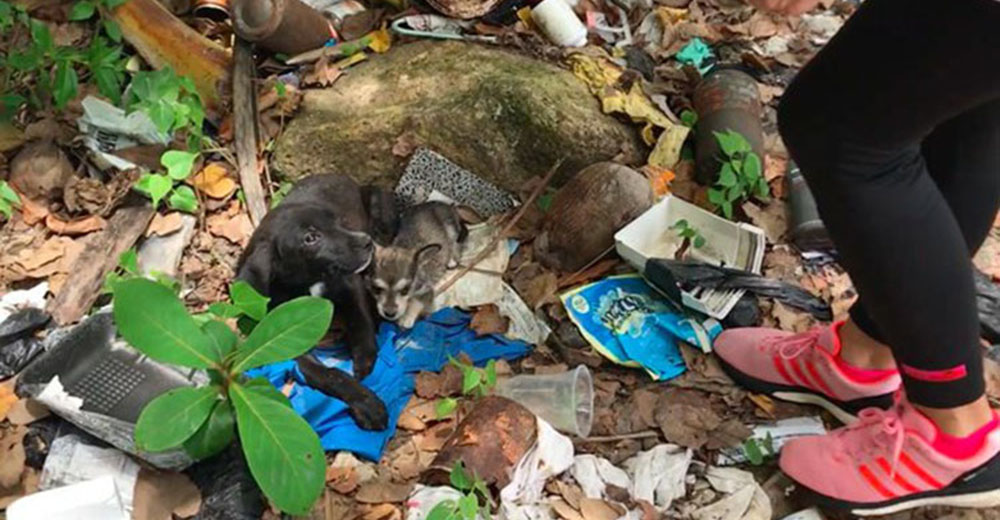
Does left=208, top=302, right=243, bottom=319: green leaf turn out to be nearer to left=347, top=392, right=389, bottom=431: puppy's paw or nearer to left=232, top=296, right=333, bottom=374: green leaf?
left=232, top=296, right=333, bottom=374: green leaf

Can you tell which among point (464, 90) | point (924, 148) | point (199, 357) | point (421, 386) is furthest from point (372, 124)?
point (924, 148)

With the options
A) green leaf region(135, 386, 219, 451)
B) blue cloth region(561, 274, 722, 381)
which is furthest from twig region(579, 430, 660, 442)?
green leaf region(135, 386, 219, 451)

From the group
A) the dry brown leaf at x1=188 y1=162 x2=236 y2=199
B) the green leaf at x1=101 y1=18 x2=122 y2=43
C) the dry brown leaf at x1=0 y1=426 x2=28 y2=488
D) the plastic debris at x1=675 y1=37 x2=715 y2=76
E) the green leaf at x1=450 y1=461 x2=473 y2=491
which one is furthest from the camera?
the plastic debris at x1=675 y1=37 x2=715 y2=76

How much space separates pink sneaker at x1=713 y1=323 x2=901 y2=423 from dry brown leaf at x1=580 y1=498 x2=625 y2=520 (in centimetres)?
67

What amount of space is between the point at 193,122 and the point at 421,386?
1615mm

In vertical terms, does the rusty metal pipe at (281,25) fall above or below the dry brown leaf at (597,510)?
above

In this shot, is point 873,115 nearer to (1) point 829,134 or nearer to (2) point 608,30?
(1) point 829,134

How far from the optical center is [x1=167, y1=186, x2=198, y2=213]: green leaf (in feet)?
12.0

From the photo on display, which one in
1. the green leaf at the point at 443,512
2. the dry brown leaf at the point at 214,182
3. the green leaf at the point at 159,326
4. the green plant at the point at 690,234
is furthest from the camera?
the dry brown leaf at the point at 214,182

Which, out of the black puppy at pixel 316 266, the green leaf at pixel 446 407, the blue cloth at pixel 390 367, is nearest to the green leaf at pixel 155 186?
the black puppy at pixel 316 266

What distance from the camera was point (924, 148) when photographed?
203 centimetres

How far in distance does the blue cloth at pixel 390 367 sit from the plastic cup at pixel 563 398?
9.8 inches

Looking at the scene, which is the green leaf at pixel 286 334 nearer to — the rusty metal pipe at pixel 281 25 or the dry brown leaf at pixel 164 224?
the dry brown leaf at pixel 164 224

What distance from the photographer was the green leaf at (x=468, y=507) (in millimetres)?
2342
